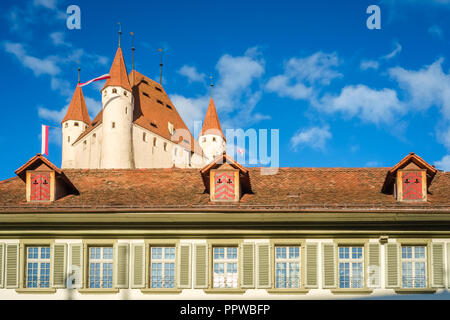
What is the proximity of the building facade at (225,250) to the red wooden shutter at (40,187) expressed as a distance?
2.94ft

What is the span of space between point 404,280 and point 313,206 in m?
3.53

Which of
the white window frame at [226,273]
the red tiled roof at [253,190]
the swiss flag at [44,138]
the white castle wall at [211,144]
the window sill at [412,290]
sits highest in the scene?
the white castle wall at [211,144]

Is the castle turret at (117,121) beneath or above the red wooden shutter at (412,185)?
above

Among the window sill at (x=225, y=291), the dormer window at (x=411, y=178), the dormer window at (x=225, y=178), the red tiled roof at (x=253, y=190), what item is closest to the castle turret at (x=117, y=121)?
the red tiled roof at (x=253, y=190)

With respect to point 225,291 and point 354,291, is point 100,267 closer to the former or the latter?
point 225,291

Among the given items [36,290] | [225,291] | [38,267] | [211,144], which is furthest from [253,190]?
[211,144]

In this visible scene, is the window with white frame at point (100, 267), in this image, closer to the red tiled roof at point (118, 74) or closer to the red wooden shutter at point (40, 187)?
the red wooden shutter at point (40, 187)

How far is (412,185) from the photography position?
2241 cm

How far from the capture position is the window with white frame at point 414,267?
2122 cm

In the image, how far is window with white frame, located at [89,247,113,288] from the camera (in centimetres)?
2144

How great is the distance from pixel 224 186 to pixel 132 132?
5394cm
